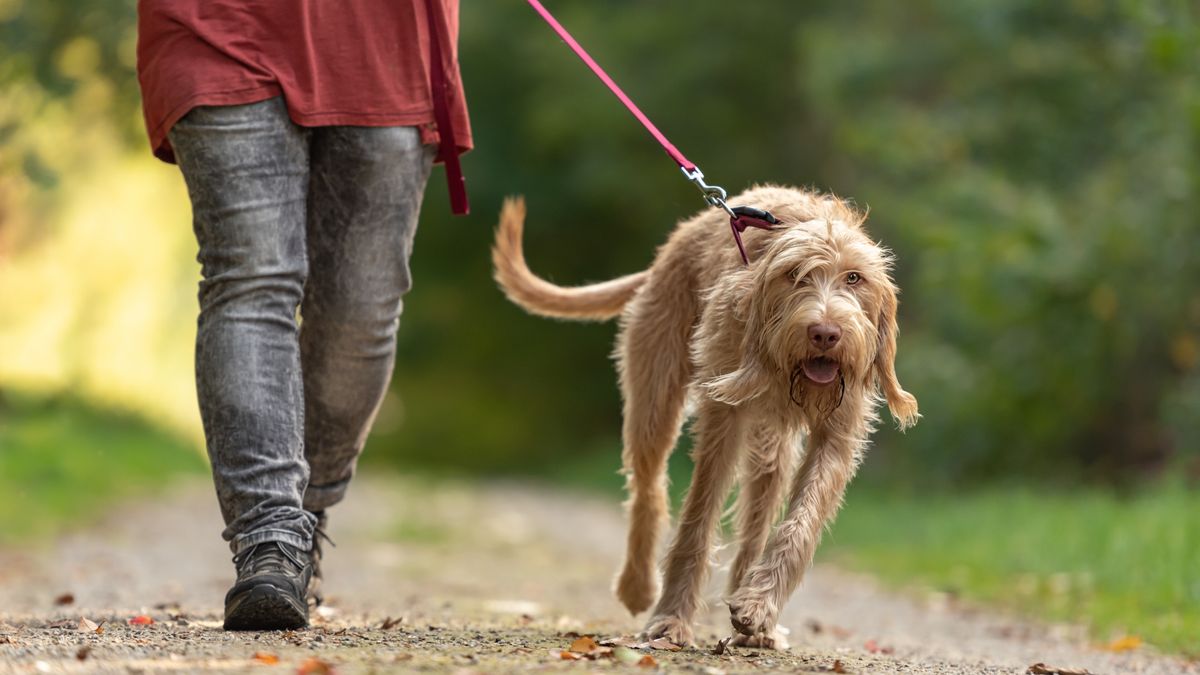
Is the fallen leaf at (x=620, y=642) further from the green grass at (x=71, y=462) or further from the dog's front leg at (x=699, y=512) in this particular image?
the green grass at (x=71, y=462)

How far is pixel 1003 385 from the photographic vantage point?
41.5 ft

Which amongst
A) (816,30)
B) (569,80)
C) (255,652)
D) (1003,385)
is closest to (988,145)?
(1003,385)

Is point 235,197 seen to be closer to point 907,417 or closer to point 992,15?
point 907,417

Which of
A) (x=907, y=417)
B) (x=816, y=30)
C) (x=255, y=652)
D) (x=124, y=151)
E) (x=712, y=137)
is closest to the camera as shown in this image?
(x=255, y=652)

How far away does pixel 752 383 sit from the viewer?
14.2ft

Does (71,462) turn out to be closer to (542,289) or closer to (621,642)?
(542,289)

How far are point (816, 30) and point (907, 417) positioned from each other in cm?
1409

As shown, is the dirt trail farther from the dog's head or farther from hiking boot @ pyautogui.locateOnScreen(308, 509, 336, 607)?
the dog's head

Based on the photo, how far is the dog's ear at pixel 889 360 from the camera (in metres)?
4.36

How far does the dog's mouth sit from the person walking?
1.32 m

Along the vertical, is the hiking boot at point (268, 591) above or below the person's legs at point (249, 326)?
below

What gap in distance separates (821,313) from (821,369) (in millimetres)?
185

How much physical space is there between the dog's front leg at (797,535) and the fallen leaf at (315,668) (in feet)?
4.62

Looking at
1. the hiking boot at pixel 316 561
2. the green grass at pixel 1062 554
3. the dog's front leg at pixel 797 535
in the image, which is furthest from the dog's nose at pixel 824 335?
the green grass at pixel 1062 554
